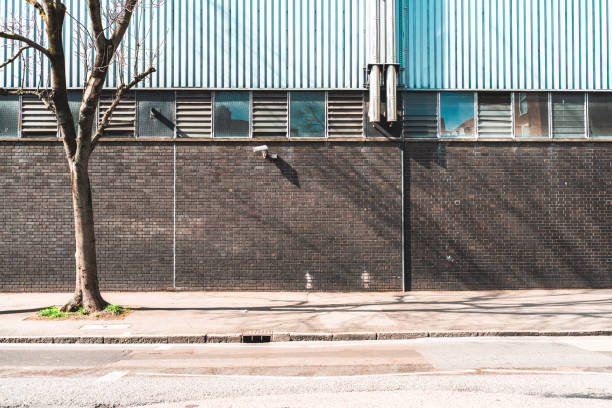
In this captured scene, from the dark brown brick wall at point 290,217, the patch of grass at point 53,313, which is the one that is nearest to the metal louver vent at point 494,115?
the dark brown brick wall at point 290,217

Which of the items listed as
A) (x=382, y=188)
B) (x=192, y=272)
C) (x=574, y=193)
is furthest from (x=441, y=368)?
(x=574, y=193)

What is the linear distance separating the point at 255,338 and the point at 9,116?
31.3ft

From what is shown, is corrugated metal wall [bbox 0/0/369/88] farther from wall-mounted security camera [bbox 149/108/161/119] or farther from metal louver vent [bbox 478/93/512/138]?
metal louver vent [bbox 478/93/512/138]

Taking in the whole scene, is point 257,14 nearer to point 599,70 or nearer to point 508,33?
point 508,33

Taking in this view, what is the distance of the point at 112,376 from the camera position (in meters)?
6.06

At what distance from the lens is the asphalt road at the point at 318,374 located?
16.9ft

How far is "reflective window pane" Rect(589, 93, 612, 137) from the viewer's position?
13.2 meters

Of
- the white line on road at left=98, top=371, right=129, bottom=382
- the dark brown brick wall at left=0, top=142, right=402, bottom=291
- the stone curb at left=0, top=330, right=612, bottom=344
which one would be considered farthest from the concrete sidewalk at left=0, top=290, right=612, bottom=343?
the white line on road at left=98, top=371, right=129, bottom=382

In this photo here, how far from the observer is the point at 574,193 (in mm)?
12977

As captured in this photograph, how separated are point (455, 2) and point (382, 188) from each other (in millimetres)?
5383

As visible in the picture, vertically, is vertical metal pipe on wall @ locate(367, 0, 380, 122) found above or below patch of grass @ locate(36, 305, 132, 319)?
above

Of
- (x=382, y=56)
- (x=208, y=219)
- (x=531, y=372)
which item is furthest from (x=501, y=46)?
(x=531, y=372)

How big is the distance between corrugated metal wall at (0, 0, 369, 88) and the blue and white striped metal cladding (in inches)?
1.0

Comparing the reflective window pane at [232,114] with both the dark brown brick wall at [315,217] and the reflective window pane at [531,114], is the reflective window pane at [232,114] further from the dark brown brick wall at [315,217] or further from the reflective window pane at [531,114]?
the reflective window pane at [531,114]
